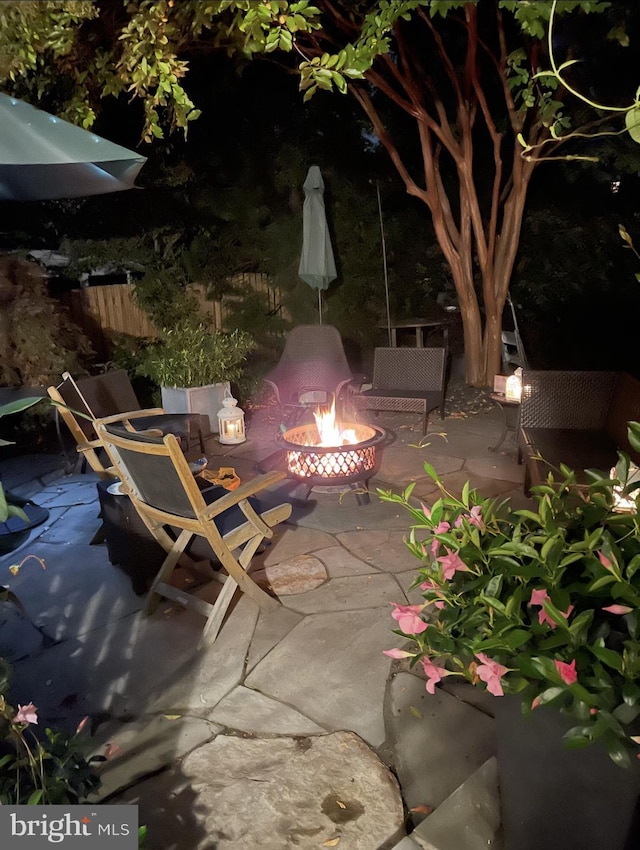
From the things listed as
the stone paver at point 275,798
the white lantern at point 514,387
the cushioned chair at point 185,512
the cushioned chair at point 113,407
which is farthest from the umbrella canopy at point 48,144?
the white lantern at point 514,387

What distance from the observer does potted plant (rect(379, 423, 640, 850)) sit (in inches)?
46.2

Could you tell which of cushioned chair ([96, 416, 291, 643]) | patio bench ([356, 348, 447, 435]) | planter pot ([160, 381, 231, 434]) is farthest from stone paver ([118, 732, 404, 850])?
planter pot ([160, 381, 231, 434])

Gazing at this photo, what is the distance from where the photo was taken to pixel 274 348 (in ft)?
27.9

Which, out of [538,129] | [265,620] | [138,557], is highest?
[538,129]

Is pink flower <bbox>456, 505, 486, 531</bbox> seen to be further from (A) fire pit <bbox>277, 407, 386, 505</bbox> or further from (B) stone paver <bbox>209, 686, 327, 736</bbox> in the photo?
(A) fire pit <bbox>277, 407, 386, 505</bbox>

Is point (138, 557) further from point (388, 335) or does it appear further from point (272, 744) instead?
point (388, 335)

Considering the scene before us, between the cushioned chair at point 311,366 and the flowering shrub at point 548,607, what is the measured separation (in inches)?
186

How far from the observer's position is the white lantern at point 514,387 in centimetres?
447

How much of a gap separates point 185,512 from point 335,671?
2.98ft

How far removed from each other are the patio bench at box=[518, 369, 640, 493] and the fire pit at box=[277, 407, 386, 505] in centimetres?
102

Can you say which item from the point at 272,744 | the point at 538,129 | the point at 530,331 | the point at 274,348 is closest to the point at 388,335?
the point at 274,348

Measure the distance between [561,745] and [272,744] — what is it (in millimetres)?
1071

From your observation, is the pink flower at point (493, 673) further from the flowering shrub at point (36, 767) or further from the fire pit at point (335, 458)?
the fire pit at point (335, 458)

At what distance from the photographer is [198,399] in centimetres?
587
